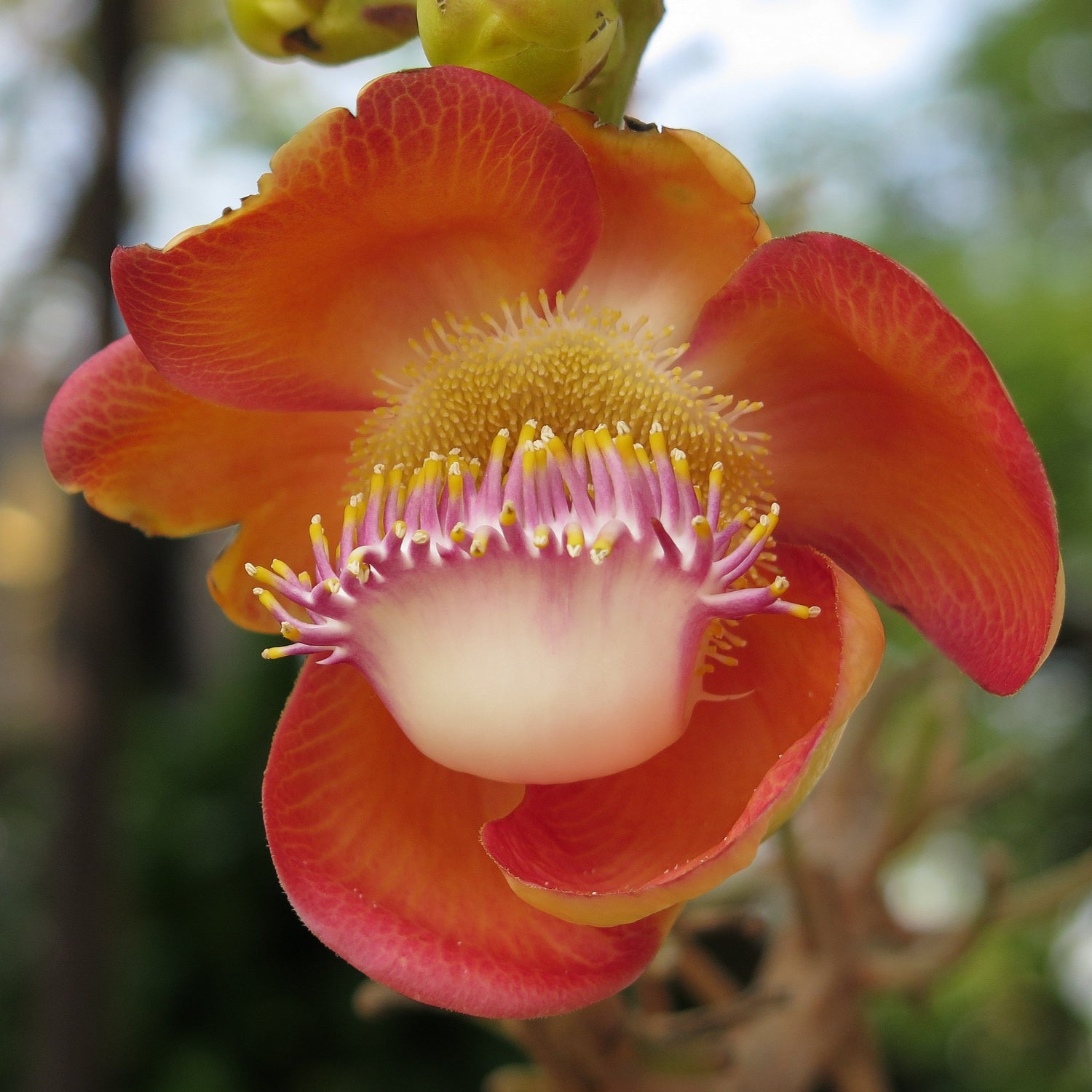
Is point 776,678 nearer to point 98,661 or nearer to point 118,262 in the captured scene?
point 118,262

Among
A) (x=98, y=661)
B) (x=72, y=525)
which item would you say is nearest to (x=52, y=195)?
(x=72, y=525)

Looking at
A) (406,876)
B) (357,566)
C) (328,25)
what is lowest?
(406,876)

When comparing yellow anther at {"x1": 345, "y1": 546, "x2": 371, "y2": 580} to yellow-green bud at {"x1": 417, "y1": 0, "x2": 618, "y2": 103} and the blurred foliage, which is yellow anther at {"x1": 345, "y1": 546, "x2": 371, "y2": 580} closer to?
yellow-green bud at {"x1": 417, "y1": 0, "x2": 618, "y2": 103}

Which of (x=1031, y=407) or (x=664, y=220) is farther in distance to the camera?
(x=1031, y=407)

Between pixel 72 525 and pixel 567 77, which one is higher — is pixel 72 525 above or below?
below

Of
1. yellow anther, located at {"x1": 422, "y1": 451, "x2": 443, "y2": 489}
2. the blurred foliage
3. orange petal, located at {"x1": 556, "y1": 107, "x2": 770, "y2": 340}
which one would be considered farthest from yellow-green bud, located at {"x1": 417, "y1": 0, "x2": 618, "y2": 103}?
the blurred foliage

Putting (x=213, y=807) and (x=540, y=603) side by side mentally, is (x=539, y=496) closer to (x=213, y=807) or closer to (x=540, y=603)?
(x=540, y=603)

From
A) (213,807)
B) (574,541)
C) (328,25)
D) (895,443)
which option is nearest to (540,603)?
(574,541)
